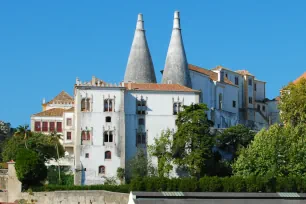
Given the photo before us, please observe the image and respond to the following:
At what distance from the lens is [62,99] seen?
402ft

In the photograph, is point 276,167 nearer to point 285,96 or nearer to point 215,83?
point 285,96

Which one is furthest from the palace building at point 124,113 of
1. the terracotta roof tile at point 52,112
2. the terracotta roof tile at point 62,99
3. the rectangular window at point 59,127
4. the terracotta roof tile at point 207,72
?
the terracotta roof tile at point 62,99

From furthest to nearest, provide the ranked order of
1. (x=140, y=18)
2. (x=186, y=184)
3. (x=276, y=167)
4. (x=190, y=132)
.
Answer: (x=140, y=18) < (x=190, y=132) < (x=276, y=167) < (x=186, y=184)

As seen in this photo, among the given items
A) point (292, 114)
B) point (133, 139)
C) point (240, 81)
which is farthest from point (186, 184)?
point (240, 81)

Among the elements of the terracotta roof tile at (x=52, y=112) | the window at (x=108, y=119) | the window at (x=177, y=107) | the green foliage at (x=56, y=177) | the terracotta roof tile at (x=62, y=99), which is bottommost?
the green foliage at (x=56, y=177)

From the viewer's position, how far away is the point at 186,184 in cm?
7631

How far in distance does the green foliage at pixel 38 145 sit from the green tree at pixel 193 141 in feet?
49.9

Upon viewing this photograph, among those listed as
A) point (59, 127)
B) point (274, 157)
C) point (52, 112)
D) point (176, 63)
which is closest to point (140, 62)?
point (176, 63)

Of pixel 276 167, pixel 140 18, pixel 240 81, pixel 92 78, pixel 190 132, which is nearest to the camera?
pixel 276 167

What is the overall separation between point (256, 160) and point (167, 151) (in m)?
10.7

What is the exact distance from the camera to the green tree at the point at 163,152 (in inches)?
3531

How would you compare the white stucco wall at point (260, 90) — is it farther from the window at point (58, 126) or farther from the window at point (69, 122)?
the window at point (69, 122)

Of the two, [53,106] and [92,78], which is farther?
[53,106]

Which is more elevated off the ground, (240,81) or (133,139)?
(240,81)
